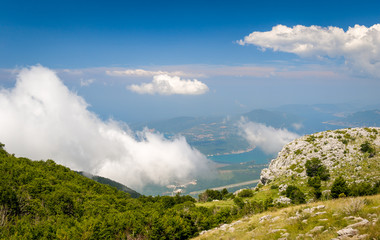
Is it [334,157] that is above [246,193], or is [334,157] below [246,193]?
above

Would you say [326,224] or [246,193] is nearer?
[326,224]

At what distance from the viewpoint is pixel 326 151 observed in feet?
250

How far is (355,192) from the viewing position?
1940 inches

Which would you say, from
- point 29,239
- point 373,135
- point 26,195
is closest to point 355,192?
point 373,135

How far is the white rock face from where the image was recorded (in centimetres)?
7074

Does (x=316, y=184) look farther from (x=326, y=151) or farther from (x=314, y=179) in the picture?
(x=326, y=151)

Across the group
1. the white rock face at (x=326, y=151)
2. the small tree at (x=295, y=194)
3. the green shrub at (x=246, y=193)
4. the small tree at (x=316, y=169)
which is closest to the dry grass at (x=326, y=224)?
the small tree at (x=295, y=194)

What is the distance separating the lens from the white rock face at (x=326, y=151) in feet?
232

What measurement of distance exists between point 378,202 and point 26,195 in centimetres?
6570

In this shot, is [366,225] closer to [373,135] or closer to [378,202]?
[378,202]

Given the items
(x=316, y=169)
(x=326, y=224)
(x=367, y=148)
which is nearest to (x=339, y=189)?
(x=316, y=169)

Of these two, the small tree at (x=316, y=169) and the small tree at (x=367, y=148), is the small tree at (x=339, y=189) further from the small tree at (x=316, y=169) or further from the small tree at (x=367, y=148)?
the small tree at (x=367, y=148)

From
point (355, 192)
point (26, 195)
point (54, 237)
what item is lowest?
point (355, 192)

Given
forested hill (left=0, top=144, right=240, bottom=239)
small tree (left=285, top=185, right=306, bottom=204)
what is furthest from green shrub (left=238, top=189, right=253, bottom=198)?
forested hill (left=0, top=144, right=240, bottom=239)
